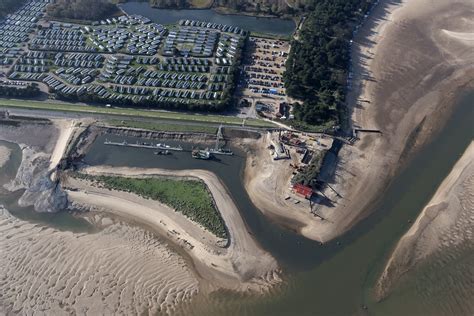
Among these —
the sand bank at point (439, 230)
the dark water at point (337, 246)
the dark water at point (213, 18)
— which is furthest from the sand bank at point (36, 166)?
the sand bank at point (439, 230)

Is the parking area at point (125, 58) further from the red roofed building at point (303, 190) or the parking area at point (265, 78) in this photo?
the red roofed building at point (303, 190)

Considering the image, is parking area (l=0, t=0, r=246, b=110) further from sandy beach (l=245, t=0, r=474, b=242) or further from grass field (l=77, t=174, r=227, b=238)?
sandy beach (l=245, t=0, r=474, b=242)

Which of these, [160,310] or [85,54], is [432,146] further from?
[85,54]

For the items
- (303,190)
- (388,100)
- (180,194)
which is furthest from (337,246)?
(388,100)

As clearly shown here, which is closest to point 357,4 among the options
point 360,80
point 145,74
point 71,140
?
point 360,80

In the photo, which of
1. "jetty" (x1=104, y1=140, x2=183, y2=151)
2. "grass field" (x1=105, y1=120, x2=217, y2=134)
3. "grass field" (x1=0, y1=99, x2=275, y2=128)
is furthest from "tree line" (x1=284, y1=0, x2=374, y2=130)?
"jetty" (x1=104, y1=140, x2=183, y2=151)

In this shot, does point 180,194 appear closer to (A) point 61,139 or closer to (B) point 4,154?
(A) point 61,139
